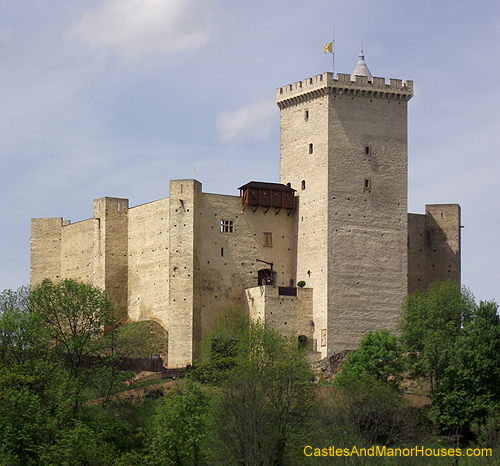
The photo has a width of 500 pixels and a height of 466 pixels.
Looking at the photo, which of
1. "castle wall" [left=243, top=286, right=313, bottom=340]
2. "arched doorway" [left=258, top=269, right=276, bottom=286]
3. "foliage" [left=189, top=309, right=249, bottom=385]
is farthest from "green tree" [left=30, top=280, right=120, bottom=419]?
"arched doorway" [left=258, top=269, right=276, bottom=286]

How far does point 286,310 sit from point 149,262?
11247 mm

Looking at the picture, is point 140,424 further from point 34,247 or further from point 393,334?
point 34,247

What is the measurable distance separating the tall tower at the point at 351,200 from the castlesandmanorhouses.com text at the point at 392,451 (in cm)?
1605

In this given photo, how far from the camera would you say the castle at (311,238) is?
251 ft

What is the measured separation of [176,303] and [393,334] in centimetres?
1392

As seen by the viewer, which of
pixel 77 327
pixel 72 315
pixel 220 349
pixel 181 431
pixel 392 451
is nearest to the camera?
pixel 392 451

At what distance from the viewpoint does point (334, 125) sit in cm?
7794

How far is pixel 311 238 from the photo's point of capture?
78375 millimetres

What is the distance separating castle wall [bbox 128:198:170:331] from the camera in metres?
80.8

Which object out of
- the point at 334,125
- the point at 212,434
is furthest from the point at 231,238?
the point at 212,434

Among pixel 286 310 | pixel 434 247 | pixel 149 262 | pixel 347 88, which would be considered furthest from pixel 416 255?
pixel 149 262

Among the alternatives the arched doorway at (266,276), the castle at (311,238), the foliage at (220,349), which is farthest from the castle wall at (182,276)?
the arched doorway at (266,276)

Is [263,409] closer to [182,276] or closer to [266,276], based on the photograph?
[182,276]

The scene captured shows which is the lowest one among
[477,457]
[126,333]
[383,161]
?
[477,457]
